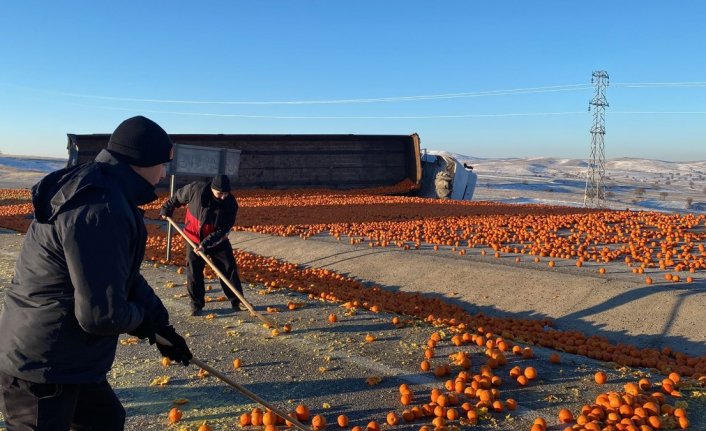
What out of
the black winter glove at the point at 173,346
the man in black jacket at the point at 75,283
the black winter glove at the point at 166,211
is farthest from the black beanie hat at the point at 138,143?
the black winter glove at the point at 166,211

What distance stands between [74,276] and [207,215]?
17.7 ft

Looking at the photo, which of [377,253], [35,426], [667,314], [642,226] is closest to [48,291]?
[35,426]

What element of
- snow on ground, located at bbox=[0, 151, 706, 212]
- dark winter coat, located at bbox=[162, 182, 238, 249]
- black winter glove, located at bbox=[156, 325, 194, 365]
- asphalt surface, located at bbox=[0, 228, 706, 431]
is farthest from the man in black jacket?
snow on ground, located at bbox=[0, 151, 706, 212]

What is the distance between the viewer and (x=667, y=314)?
305 inches

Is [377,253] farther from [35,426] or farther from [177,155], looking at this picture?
[35,426]

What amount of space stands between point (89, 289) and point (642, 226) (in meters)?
16.6

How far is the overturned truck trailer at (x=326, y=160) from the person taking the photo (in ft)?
91.5

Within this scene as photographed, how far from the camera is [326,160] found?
2867 centimetres

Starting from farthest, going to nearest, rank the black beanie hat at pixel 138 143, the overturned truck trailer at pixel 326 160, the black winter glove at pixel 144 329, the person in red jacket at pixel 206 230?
the overturned truck trailer at pixel 326 160, the person in red jacket at pixel 206 230, the black winter glove at pixel 144 329, the black beanie hat at pixel 138 143

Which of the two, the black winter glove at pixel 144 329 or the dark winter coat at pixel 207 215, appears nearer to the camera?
the black winter glove at pixel 144 329

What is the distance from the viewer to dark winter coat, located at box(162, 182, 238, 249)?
7.81 meters

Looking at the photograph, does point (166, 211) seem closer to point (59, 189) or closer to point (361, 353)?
point (361, 353)

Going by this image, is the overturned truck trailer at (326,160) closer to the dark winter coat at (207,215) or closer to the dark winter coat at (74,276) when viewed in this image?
the dark winter coat at (207,215)

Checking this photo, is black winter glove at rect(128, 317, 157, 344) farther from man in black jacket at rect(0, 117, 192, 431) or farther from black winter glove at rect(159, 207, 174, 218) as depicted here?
black winter glove at rect(159, 207, 174, 218)
